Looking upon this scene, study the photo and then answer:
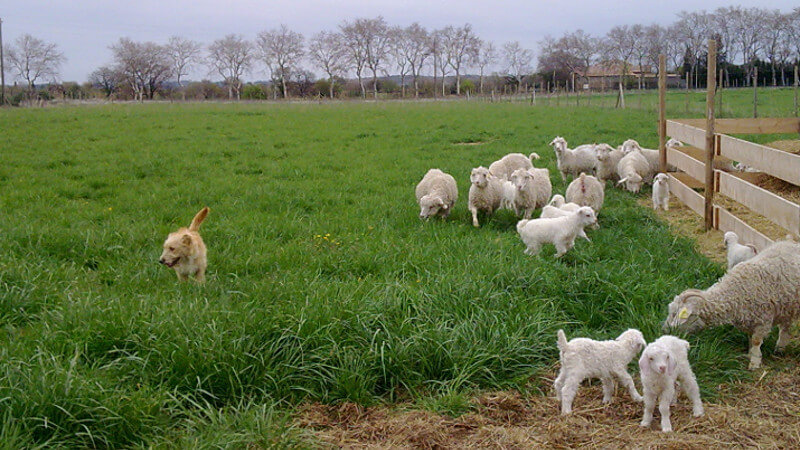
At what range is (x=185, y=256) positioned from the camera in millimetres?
6207

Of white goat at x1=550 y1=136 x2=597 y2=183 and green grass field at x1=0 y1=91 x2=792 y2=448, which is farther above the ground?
white goat at x1=550 y1=136 x2=597 y2=183

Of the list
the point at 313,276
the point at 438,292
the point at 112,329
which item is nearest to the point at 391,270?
the point at 313,276

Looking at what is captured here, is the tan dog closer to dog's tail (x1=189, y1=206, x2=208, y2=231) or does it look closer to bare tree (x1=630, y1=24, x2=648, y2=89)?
dog's tail (x1=189, y1=206, x2=208, y2=231)

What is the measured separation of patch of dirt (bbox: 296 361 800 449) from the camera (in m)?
3.65

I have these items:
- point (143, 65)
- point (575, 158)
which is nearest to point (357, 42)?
point (143, 65)

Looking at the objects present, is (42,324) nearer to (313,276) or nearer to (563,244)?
(313,276)

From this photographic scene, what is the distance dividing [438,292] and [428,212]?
13.0 feet

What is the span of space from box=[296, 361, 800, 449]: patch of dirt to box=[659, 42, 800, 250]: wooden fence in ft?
8.98

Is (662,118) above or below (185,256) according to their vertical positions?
above

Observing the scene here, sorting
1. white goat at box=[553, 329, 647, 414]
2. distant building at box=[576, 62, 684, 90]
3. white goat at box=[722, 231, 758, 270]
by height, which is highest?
distant building at box=[576, 62, 684, 90]

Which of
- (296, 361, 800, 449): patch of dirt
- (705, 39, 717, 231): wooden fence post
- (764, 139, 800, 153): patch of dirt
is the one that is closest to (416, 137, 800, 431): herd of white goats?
(296, 361, 800, 449): patch of dirt

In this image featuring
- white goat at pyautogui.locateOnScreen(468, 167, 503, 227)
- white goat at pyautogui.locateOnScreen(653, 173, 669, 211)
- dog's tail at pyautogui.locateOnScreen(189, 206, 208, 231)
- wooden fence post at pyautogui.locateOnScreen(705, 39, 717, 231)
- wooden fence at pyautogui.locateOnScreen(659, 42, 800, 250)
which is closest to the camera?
wooden fence at pyautogui.locateOnScreen(659, 42, 800, 250)

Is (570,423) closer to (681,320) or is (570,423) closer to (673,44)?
(681,320)

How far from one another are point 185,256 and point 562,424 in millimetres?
3876
